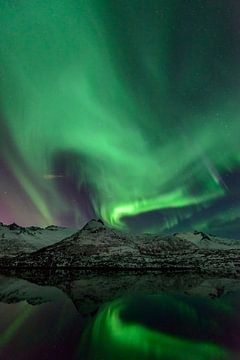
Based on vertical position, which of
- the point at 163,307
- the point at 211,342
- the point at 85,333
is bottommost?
the point at 211,342

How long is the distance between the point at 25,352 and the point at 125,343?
8.79 metres

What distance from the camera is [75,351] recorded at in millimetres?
27500

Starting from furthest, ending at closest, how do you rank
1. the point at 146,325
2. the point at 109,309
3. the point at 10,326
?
the point at 109,309 < the point at 146,325 < the point at 10,326

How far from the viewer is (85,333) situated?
36.4 meters

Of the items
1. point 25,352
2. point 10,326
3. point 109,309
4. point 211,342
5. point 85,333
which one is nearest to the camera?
point 25,352

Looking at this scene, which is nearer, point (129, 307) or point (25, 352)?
point (25, 352)

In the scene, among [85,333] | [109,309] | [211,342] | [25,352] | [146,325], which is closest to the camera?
[25,352]

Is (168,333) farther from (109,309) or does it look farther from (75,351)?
(109,309)

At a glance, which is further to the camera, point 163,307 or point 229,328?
point 163,307

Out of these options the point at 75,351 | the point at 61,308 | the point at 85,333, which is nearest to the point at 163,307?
the point at 61,308

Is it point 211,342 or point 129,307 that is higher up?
point 129,307

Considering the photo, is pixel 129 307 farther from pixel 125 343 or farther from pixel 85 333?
pixel 125 343

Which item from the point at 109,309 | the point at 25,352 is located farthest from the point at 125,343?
the point at 109,309

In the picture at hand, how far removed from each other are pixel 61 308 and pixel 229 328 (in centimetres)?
2839
